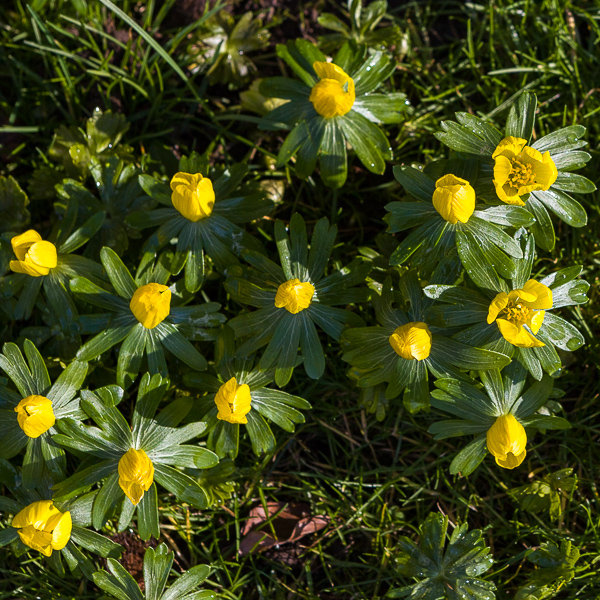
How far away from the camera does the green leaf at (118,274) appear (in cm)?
241

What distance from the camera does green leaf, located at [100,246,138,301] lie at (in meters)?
2.41

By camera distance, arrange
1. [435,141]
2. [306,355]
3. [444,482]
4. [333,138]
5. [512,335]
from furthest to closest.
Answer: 1. [435,141]
2. [444,482]
3. [333,138]
4. [306,355]
5. [512,335]

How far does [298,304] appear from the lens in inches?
89.5

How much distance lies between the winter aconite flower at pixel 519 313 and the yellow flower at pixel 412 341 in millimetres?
128

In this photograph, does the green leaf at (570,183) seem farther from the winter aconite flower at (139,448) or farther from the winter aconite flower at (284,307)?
the winter aconite flower at (139,448)

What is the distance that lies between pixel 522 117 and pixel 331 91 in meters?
0.78

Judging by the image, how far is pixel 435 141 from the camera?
3203mm

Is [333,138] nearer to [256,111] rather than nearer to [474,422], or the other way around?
[256,111]

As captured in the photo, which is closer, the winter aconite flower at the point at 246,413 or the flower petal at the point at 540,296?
the flower petal at the point at 540,296

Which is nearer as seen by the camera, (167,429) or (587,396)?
(167,429)

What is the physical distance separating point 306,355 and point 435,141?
153 cm

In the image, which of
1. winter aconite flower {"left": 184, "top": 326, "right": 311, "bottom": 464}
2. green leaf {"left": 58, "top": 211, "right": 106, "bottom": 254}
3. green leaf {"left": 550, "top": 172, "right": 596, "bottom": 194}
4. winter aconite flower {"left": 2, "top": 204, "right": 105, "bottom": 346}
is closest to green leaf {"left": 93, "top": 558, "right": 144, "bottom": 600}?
winter aconite flower {"left": 184, "top": 326, "right": 311, "bottom": 464}

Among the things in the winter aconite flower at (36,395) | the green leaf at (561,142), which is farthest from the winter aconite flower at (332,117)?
the winter aconite flower at (36,395)

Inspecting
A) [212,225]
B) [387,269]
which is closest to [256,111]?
[212,225]
